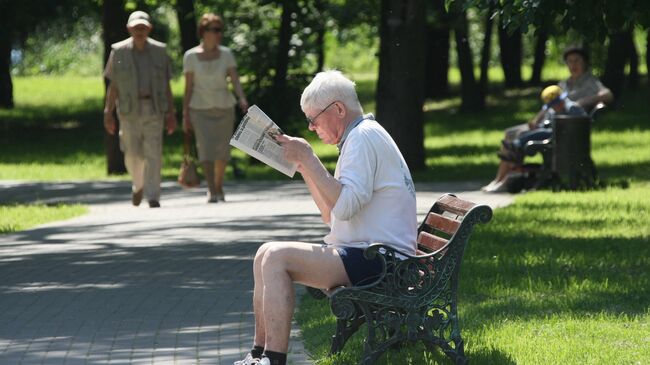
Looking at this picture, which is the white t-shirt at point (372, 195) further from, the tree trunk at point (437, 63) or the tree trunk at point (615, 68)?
the tree trunk at point (437, 63)

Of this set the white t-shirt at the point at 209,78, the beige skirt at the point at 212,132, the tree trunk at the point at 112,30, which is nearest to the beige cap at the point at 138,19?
the white t-shirt at the point at 209,78

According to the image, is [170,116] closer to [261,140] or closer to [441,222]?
[441,222]

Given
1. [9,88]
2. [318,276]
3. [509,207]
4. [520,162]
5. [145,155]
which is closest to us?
[318,276]

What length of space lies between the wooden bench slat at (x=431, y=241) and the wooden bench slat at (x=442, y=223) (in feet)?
0.16

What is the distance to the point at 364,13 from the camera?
114 ft

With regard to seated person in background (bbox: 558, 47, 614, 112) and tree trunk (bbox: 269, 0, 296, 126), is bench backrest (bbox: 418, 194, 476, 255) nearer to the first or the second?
seated person in background (bbox: 558, 47, 614, 112)

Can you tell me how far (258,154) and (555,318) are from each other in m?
2.34

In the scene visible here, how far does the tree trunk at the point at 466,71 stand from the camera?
3297 cm

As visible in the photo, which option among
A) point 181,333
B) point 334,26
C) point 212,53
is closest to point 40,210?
point 212,53

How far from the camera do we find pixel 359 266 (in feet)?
22.5

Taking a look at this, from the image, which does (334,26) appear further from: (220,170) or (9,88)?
(220,170)

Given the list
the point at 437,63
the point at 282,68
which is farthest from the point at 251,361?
the point at 437,63

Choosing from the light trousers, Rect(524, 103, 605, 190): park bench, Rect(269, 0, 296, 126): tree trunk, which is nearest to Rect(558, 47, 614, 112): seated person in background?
Rect(524, 103, 605, 190): park bench

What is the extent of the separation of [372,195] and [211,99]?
400 inches
